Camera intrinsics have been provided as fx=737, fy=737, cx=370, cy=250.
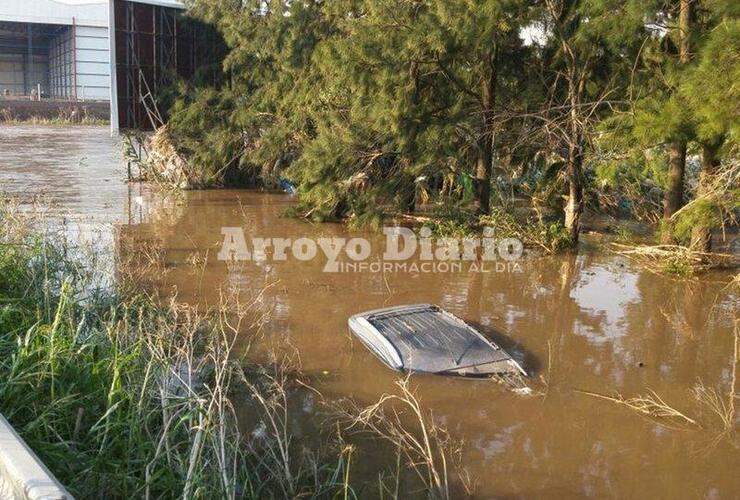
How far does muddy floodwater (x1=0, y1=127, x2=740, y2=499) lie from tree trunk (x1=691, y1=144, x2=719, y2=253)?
415 mm

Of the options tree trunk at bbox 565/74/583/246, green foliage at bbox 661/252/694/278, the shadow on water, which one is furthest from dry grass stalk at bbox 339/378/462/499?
tree trunk at bbox 565/74/583/246

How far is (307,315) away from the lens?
696 centimetres

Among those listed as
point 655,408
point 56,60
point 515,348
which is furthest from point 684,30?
point 56,60

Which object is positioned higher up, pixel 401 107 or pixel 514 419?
pixel 401 107

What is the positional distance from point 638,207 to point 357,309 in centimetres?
708

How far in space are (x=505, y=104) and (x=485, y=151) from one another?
0.75 meters

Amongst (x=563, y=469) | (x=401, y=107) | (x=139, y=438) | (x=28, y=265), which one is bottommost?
(x=563, y=469)

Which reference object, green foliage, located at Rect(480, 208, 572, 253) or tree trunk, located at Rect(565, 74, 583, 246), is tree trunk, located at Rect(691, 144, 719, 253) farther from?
green foliage, located at Rect(480, 208, 572, 253)

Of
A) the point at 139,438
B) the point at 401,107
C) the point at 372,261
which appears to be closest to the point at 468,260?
the point at 372,261

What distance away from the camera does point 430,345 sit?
5.71 metres

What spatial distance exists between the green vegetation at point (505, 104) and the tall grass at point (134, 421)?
5607mm

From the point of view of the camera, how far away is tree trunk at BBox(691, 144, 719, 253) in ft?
28.1

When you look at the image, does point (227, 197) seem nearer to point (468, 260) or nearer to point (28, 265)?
point (468, 260)

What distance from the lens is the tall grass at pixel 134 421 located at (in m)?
3.25
